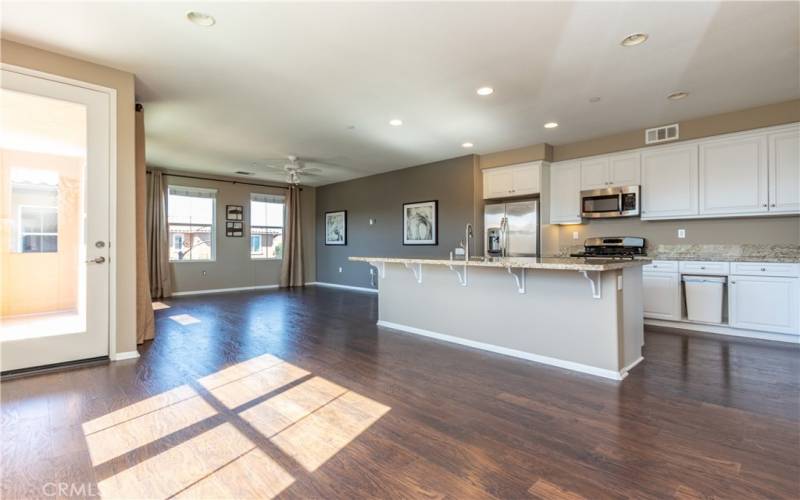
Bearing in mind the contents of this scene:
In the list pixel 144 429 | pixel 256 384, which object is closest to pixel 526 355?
pixel 256 384

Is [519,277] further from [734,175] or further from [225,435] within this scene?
[734,175]

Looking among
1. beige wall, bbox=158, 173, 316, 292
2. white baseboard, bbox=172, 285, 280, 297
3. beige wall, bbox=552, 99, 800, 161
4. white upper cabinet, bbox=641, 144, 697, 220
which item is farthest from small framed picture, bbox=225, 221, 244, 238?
white upper cabinet, bbox=641, 144, 697, 220

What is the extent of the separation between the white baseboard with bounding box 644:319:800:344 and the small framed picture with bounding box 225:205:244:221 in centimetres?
802

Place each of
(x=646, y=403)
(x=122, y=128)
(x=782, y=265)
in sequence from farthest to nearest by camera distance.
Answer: (x=782, y=265)
(x=122, y=128)
(x=646, y=403)

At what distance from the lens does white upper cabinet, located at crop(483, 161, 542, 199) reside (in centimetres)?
591

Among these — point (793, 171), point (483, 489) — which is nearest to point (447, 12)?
point (483, 489)

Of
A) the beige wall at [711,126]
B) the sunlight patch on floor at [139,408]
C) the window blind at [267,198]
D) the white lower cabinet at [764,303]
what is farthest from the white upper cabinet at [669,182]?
the window blind at [267,198]

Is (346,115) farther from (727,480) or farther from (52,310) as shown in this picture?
(727,480)

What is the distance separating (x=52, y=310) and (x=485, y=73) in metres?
4.38

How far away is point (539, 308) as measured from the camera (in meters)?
3.37

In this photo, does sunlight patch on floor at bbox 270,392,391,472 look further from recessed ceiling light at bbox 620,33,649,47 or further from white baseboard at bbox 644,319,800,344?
white baseboard at bbox 644,319,800,344

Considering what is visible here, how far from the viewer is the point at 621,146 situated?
5.27 meters

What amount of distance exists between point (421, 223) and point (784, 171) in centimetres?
496

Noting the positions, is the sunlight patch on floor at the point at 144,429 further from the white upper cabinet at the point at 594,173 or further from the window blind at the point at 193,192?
the window blind at the point at 193,192
